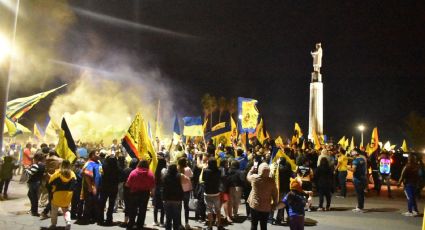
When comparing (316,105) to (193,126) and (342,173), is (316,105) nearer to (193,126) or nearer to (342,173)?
(342,173)

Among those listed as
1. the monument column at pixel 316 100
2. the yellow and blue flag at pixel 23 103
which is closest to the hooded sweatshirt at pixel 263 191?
the yellow and blue flag at pixel 23 103

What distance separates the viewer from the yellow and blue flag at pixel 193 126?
1680 cm

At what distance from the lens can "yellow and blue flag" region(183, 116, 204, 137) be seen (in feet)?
55.1

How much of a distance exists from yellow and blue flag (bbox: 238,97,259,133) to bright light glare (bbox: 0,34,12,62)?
13800mm

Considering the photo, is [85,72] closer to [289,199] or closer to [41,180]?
[41,180]

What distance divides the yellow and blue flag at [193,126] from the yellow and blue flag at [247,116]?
6.48 ft

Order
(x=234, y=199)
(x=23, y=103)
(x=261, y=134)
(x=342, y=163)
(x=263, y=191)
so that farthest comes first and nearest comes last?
(x=261, y=134)
(x=342, y=163)
(x=23, y=103)
(x=234, y=199)
(x=263, y=191)

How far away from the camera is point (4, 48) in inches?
167

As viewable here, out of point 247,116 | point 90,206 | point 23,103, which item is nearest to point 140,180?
point 90,206

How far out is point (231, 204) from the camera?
419 inches

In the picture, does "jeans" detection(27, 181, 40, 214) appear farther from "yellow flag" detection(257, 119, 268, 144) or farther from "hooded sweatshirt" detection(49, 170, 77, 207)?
"yellow flag" detection(257, 119, 268, 144)

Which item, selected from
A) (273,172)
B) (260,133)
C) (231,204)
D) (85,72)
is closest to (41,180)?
(231,204)

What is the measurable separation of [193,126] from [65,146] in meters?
7.37

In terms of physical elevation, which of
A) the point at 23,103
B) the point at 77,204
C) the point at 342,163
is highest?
the point at 23,103
